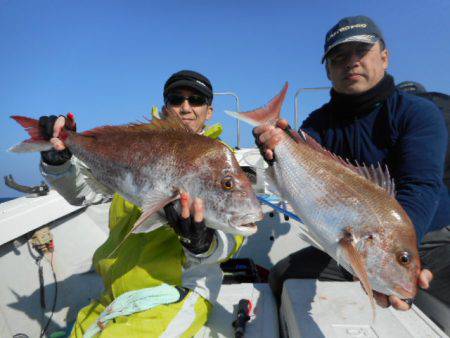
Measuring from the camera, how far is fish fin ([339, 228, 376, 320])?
1.43 metres

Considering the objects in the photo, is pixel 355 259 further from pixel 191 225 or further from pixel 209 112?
pixel 209 112

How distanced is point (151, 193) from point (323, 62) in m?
1.87

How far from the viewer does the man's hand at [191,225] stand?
181 centimetres

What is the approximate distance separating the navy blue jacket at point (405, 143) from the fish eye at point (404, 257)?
366 millimetres

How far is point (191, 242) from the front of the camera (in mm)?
1959

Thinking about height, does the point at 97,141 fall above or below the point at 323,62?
below

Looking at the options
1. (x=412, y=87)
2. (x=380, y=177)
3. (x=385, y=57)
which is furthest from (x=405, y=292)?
(x=412, y=87)

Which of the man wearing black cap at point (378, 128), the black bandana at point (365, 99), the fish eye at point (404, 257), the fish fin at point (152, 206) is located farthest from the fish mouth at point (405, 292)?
the black bandana at point (365, 99)

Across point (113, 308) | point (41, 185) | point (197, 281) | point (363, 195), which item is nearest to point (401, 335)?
point (363, 195)

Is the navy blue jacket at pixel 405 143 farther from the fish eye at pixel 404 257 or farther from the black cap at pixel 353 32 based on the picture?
the black cap at pixel 353 32

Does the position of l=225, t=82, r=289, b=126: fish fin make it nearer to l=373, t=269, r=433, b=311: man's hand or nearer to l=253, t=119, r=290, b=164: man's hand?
l=253, t=119, r=290, b=164: man's hand

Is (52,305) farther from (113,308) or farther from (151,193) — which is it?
(151,193)

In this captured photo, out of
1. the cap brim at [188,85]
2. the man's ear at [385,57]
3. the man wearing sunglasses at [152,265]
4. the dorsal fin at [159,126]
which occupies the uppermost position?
the man's ear at [385,57]

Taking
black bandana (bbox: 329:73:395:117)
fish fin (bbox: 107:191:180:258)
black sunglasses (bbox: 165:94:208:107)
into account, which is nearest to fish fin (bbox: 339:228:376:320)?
fish fin (bbox: 107:191:180:258)
